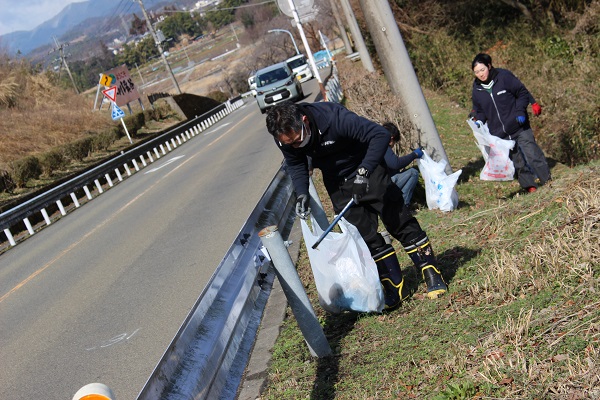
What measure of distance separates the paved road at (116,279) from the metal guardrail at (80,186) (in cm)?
99

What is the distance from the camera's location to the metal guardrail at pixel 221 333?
362 centimetres

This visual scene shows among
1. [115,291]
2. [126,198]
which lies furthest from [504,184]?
[126,198]

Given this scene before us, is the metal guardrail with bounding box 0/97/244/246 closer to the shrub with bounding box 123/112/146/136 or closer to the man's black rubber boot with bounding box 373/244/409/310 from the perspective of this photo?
the shrub with bounding box 123/112/146/136

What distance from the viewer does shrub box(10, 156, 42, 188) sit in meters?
30.1

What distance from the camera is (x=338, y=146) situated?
20.0 feet

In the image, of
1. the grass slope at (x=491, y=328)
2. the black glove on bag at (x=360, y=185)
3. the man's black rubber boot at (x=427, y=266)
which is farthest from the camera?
the man's black rubber boot at (x=427, y=266)

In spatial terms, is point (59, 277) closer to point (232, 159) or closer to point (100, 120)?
point (232, 159)

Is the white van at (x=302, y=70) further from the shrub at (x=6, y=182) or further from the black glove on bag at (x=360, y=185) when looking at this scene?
the black glove on bag at (x=360, y=185)

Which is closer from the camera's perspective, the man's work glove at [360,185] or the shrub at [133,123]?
the man's work glove at [360,185]

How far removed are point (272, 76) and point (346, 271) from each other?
117 ft

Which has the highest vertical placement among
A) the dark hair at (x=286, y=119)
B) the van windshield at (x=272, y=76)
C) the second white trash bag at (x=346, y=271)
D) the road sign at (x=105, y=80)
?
the road sign at (x=105, y=80)

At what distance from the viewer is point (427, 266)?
6359 mm

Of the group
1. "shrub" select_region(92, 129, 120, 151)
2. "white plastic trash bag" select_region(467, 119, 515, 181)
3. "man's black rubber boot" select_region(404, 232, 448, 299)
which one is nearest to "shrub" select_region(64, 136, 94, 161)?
"shrub" select_region(92, 129, 120, 151)

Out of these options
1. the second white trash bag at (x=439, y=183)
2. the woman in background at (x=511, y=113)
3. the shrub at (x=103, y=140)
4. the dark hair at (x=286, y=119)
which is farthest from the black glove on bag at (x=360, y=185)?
the shrub at (x=103, y=140)
